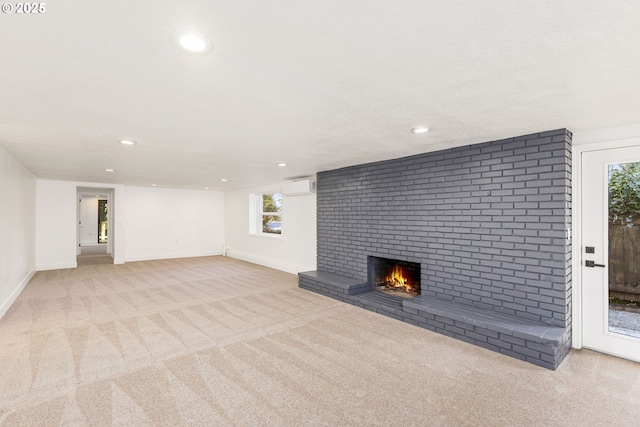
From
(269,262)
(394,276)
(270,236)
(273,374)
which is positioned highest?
(270,236)

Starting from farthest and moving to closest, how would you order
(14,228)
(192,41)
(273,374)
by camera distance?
1. (14,228)
2. (273,374)
3. (192,41)

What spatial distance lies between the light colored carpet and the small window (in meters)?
3.95

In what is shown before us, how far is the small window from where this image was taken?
7.84m

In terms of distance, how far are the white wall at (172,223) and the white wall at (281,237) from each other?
49 centimetres

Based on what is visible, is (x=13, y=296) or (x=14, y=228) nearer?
(x=13, y=296)

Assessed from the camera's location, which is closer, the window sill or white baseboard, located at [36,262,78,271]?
white baseboard, located at [36,262,78,271]

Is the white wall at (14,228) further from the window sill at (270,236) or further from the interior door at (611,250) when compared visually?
the interior door at (611,250)

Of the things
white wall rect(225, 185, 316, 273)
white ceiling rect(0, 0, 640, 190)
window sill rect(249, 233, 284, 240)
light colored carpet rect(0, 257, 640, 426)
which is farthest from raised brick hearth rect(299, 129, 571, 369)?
window sill rect(249, 233, 284, 240)

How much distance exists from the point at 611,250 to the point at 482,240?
108 cm

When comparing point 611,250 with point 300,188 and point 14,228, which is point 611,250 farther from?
point 14,228

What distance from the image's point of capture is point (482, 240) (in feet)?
11.1

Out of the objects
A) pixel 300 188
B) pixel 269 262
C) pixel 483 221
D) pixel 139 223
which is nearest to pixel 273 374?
pixel 483 221

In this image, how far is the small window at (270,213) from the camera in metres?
7.84

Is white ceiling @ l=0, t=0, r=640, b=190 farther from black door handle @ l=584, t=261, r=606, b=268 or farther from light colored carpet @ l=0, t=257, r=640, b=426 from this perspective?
light colored carpet @ l=0, t=257, r=640, b=426
